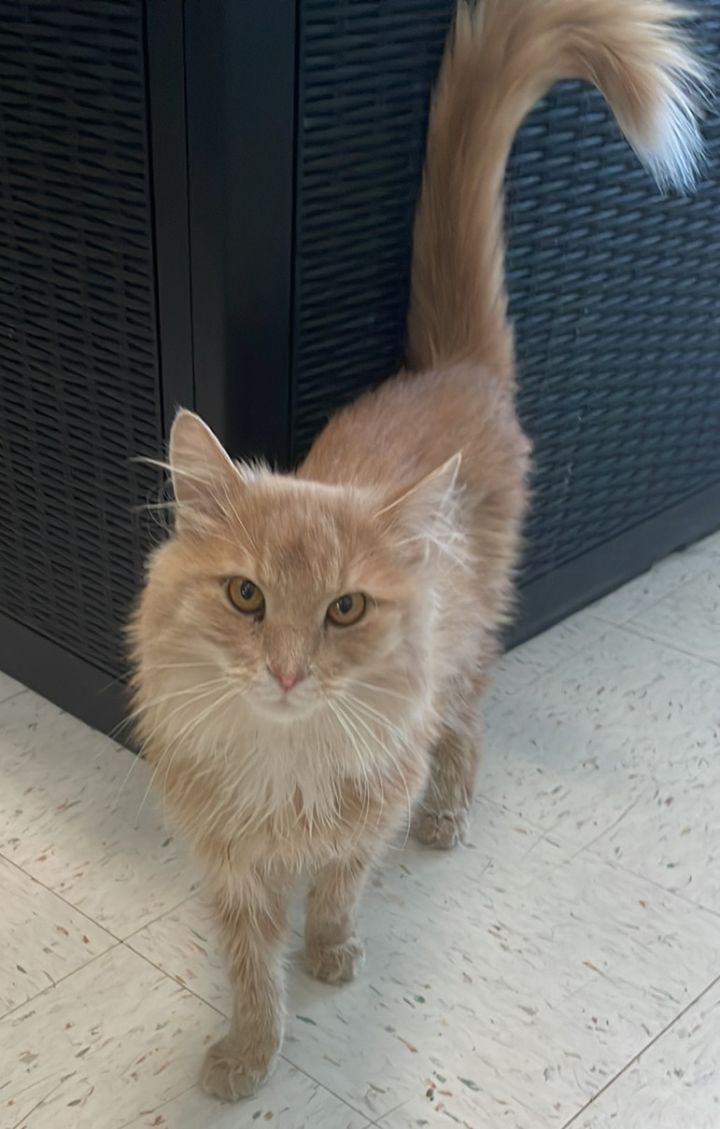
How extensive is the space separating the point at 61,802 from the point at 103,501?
46 centimetres

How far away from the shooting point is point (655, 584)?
2262 mm

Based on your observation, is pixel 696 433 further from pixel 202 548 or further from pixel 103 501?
pixel 202 548

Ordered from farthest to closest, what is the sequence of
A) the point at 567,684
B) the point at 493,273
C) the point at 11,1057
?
the point at 567,684, the point at 493,273, the point at 11,1057

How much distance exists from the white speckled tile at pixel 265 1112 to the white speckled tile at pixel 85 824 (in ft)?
0.86

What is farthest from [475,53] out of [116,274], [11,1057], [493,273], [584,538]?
[11,1057]

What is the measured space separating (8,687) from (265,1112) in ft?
2.96

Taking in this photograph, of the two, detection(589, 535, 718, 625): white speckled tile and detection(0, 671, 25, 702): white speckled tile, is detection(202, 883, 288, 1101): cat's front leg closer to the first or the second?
detection(0, 671, 25, 702): white speckled tile

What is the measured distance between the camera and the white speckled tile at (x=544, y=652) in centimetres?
196

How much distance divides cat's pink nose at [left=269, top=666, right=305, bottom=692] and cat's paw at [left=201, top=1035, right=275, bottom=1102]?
0.51m

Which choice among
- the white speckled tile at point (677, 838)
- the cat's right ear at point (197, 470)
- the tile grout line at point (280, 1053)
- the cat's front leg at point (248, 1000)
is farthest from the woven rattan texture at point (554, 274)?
the tile grout line at point (280, 1053)

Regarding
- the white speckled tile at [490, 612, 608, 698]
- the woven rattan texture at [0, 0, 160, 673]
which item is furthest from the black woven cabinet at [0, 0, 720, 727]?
the white speckled tile at [490, 612, 608, 698]

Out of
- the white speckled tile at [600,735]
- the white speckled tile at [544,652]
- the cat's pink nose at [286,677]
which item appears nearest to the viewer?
the cat's pink nose at [286,677]

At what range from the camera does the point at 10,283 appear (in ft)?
4.93

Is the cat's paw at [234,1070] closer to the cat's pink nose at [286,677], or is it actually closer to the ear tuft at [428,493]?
the cat's pink nose at [286,677]
